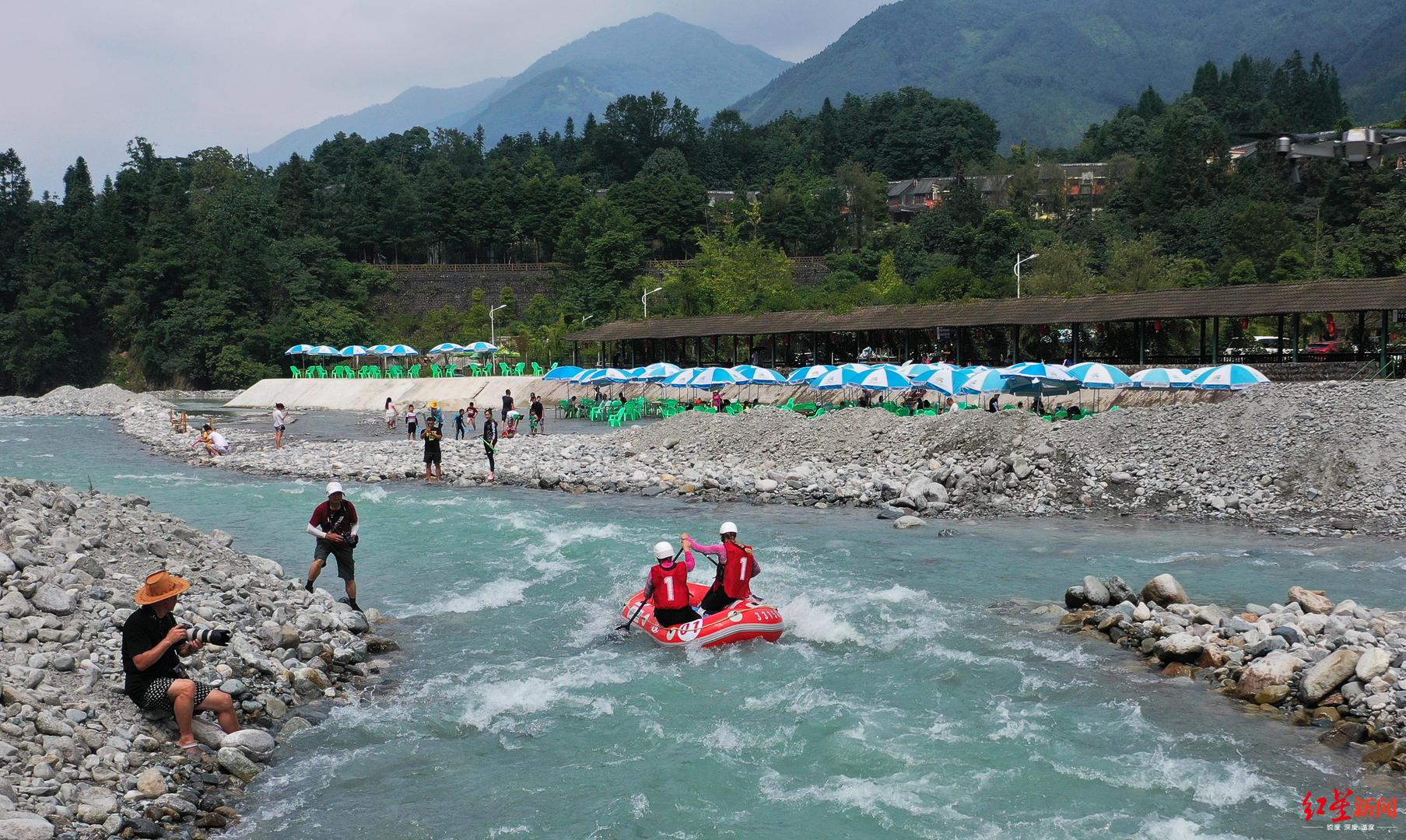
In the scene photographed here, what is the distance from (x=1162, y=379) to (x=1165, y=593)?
18.1 m

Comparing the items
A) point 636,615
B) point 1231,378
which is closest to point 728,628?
point 636,615

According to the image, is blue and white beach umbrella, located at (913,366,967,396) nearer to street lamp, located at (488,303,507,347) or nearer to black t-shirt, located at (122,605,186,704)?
black t-shirt, located at (122,605,186,704)

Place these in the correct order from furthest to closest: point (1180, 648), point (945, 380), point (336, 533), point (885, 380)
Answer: point (885, 380) < point (945, 380) < point (336, 533) < point (1180, 648)

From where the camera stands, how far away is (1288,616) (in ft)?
38.3

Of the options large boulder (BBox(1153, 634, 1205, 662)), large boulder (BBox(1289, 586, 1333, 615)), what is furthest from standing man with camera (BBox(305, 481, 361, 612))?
large boulder (BBox(1289, 586, 1333, 615))

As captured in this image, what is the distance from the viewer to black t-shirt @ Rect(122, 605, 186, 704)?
848cm

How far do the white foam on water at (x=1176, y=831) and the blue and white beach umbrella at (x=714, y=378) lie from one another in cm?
2898

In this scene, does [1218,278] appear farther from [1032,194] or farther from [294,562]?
[294,562]

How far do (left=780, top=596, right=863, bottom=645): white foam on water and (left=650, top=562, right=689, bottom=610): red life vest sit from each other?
1.36m

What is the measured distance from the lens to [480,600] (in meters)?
14.7

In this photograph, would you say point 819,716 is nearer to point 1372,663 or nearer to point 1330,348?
point 1372,663

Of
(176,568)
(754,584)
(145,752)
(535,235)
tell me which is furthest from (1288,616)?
(535,235)

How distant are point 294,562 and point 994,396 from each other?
21.0 m

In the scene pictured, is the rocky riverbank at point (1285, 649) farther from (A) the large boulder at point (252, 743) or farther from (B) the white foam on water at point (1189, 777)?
(A) the large boulder at point (252, 743)
